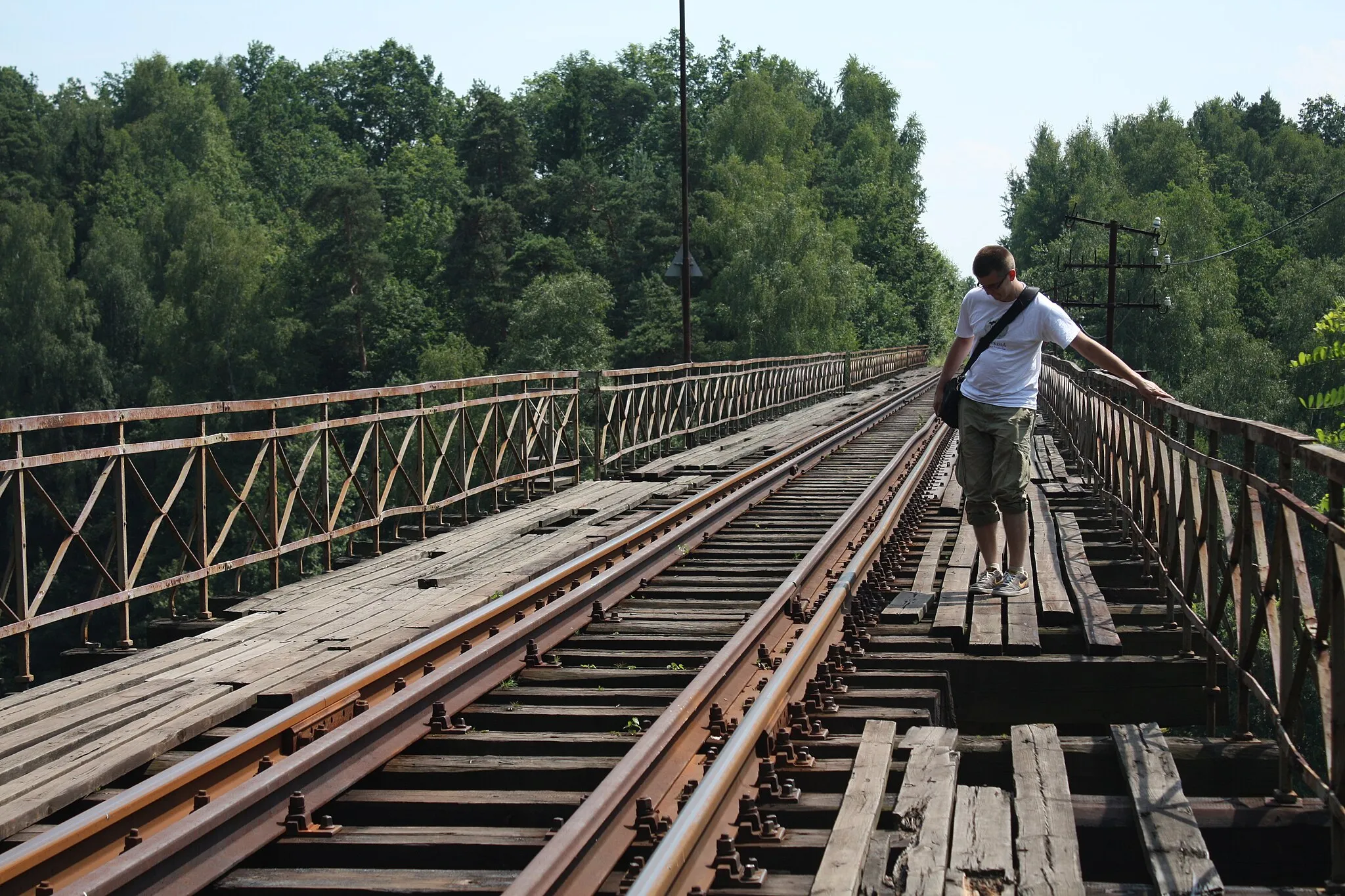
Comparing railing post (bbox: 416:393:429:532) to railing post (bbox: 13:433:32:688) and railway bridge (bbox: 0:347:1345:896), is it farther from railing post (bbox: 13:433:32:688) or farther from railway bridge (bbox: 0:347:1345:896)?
railing post (bbox: 13:433:32:688)

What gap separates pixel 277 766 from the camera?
4.38 metres

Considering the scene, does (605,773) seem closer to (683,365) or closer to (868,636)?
(868,636)

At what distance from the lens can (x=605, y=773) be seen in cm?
465

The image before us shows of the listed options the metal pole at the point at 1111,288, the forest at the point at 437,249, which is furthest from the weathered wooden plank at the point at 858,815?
the forest at the point at 437,249

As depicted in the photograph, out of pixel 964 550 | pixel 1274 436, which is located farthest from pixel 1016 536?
pixel 1274 436

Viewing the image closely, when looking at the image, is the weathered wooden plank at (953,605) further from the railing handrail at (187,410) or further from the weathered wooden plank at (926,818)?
the railing handrail at (187,410)

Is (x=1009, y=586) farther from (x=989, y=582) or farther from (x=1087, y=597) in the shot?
(x=1087, y=597)

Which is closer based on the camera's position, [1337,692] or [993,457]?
[1337,692]

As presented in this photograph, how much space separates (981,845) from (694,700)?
1616 mm

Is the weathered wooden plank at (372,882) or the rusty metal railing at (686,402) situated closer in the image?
the weathered wooden plank at (372,882)

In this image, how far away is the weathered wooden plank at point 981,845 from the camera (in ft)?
11.4

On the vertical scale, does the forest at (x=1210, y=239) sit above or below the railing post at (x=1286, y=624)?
above

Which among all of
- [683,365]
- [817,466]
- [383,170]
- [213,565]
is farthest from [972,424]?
[383,170]

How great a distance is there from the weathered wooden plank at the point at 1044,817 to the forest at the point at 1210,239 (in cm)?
4169
